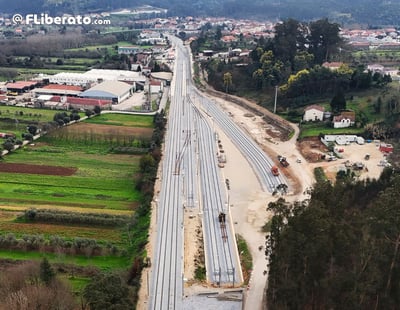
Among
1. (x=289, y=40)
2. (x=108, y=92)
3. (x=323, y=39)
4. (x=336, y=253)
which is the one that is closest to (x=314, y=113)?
(x=289, y=40)

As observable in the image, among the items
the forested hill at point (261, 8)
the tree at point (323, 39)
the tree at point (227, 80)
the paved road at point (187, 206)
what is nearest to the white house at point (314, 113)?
the paved road at point (187, 206)

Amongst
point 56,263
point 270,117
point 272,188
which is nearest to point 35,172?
point 56,263

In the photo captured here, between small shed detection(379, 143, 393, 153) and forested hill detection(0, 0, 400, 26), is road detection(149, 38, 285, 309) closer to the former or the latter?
small shed detection(379, 143, 393, 153)

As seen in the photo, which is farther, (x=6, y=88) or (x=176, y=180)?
(x=6, y=88)

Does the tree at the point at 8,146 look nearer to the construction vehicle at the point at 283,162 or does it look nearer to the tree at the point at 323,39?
the construction vehicle at the point at 283,162

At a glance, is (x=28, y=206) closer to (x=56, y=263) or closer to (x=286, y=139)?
(x=56, y=263)

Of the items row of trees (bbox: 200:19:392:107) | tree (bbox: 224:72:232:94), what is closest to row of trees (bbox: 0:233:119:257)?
row of trees (bbox: 200:19:392:107)
